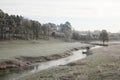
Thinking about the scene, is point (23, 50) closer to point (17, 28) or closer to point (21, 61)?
point (21, 61)

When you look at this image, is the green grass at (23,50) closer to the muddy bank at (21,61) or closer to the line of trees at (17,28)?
the muddy bank at (21,61)

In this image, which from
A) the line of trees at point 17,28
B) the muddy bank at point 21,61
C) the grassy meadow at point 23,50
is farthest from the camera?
the line of trees at point 17,28

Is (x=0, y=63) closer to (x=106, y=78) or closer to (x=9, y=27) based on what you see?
(x=106, y=78)

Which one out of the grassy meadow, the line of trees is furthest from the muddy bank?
the line of trees

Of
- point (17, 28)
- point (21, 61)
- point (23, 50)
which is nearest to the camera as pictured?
point (21, 61)

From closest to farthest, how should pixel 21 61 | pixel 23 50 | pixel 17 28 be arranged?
1. pixel 21 61
2. pixel 23 50
3. pixel 17 28

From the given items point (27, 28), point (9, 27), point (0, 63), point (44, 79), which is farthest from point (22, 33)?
point (44, 79)

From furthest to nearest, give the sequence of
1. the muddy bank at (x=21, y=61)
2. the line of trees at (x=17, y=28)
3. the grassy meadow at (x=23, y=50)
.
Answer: the line of trees at (x=17, y=28) < the grassy meadow at (x=23, y=50) < the muddy bank at (x=21, y=61)

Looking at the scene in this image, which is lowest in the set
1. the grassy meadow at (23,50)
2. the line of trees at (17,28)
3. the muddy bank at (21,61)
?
the muddy bank at (21,61)

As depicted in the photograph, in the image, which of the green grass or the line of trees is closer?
the green grass

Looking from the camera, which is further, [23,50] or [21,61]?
[23,50]

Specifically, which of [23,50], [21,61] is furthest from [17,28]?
[21,61]

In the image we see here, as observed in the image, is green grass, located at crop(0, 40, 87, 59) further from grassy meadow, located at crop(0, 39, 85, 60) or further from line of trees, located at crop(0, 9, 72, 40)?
line of trees, located at crop(0, 9, 72, 40)

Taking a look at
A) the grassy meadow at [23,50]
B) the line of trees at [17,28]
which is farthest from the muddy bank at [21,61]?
the line of trees at [17,28]
